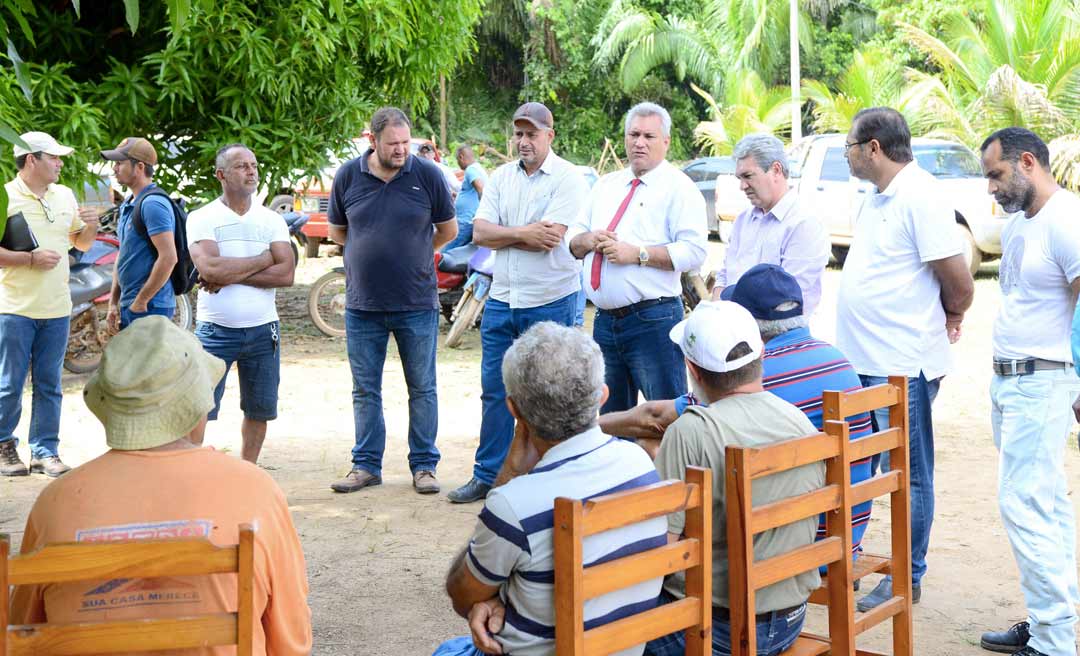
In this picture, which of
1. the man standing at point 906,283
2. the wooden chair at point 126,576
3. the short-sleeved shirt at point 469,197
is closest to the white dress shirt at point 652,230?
the man standing at point 906,283

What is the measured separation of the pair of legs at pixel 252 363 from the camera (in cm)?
618

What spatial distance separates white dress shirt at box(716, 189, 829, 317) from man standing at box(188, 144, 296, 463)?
2.42m

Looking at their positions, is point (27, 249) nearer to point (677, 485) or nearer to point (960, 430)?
point (677, 485)

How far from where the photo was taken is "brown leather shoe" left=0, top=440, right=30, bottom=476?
22.9 feet

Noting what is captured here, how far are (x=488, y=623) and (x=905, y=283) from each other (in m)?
2.68

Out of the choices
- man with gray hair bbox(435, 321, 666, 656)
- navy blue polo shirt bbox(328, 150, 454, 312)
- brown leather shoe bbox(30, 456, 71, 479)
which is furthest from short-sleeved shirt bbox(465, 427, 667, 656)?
brown leather shoe bbox(30, 456, 71, 479)

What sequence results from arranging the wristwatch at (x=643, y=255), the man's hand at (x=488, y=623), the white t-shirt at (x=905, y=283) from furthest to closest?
1. the wristwatch at (x=643, y=255)
2. the white t-shirt at (x=905, y=283)
3. the man's hand at (x=488, y=623)

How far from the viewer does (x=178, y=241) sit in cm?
692

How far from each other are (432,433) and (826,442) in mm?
3704

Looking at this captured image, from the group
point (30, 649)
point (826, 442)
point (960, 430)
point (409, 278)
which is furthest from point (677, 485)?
point (960, 430)

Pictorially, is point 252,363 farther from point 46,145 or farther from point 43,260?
point 46,145

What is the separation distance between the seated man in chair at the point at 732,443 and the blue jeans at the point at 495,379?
113 inches

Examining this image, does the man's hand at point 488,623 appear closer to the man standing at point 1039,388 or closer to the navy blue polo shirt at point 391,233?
the man standing at point 1039,388

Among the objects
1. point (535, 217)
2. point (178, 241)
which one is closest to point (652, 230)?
point (535, 217)
